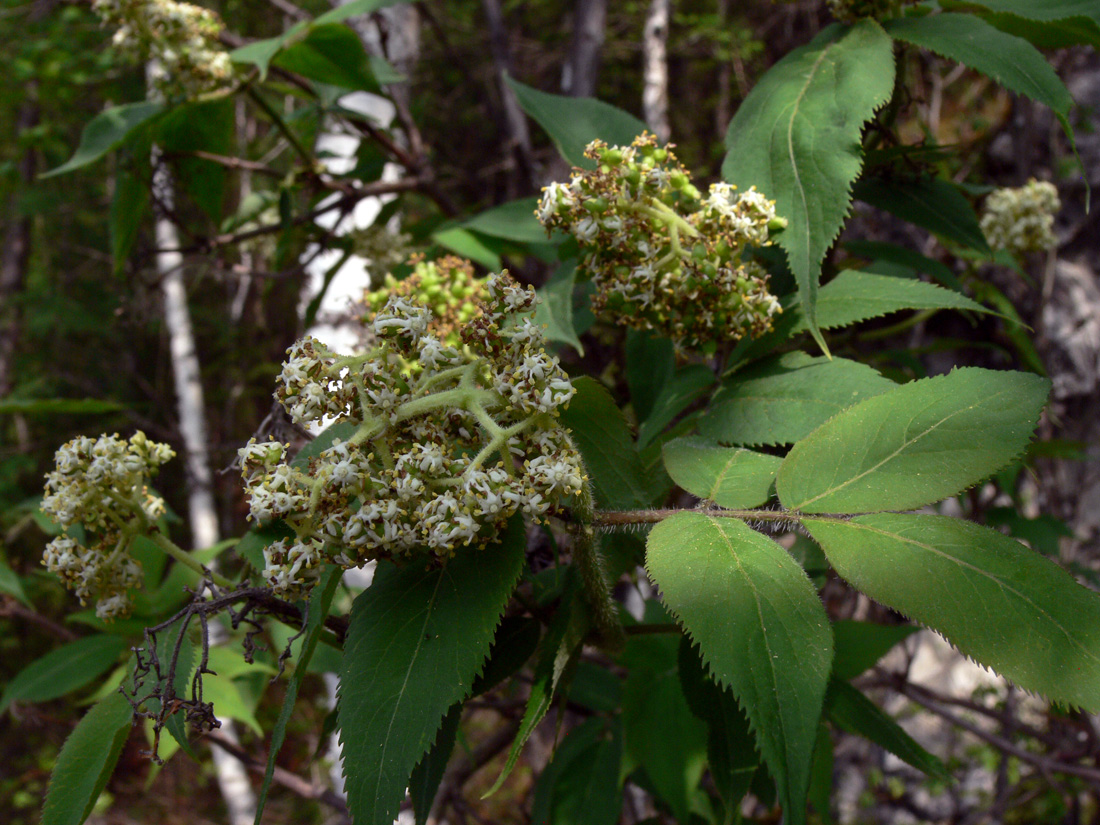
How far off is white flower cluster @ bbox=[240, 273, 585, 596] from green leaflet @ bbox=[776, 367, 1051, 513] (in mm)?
296

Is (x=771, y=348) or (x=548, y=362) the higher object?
(x=548, y=362)

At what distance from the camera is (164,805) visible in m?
7.12

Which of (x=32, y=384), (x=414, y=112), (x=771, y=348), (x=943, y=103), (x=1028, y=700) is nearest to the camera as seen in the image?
(x=771, y=348)

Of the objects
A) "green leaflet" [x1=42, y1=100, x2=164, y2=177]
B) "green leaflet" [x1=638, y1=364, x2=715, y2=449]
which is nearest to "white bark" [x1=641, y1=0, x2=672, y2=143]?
"green leaflet" [x1=42, y1=100, x2=164, y2=177]

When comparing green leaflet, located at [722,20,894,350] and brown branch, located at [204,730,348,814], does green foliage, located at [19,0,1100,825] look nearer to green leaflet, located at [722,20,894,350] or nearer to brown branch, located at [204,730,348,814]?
green leaflet, located at [722,20,894,350]

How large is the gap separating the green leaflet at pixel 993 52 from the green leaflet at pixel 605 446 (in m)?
0.72

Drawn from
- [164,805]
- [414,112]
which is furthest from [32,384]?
[414,112]

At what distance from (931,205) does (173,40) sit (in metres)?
1.89

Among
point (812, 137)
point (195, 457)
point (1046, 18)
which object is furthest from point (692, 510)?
point (195, 457)

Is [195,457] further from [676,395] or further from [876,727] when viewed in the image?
[876,727]

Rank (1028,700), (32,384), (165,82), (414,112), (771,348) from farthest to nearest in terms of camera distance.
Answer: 1. (32,384)
2. (1028,700)
3. (414,112)
4. (165,82)
5. (771,348)

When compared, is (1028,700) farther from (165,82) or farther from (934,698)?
(165,82)

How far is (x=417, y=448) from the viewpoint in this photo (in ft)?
2.55

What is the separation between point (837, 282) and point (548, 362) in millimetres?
624
